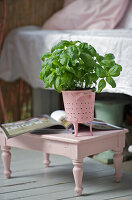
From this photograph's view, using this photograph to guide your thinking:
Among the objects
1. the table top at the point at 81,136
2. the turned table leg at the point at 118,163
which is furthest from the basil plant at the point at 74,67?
the turned table leg at the point at 118,163

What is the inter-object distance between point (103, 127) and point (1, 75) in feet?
4.10

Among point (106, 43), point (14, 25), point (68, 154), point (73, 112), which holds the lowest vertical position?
point (68, 154)

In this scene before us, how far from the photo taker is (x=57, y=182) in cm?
194

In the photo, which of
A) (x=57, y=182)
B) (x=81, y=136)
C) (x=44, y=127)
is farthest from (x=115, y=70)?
(x=57, y=182)

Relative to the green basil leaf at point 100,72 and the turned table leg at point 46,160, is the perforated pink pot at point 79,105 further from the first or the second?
the turned table leg at point 46,160

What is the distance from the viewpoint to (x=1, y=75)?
2.91 metres

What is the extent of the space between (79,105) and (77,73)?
15cm

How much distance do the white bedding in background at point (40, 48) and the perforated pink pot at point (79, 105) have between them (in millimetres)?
302

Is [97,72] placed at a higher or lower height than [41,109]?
higher

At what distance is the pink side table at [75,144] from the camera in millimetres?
1722

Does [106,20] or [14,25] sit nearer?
[106,20]

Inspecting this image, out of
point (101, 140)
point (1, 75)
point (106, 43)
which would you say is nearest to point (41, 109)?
point (1, 75)

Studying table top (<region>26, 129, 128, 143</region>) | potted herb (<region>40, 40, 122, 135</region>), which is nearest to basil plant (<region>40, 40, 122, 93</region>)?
potted herb (<region>40, 40, 122, 135</region>)

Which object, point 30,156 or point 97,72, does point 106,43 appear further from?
point 30,156
